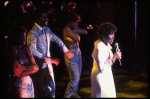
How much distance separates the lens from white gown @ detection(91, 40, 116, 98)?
9.33ft

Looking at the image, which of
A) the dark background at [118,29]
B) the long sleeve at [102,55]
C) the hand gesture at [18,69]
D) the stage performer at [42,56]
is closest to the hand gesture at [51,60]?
the stage performer at [42,56]

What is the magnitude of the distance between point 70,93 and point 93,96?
898mm

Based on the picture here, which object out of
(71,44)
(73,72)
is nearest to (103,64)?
(73,72)

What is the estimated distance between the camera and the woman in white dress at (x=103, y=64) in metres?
2.85

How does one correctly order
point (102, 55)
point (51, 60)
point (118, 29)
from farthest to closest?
point (118, 29) < point (51, 60) < point (102, 55)

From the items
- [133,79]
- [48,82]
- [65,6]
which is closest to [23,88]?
[48,82]

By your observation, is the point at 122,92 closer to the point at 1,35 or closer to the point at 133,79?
the point at 133,79

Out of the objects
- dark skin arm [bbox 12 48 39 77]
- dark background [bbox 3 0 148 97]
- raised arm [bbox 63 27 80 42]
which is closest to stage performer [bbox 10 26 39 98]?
dark skin arm [bbox 12 48 39 77]

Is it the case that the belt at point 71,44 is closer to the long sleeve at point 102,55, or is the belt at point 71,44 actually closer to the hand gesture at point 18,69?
the long sleeve at point 102,55

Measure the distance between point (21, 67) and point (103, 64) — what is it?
141cm

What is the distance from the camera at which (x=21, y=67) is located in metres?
2.95

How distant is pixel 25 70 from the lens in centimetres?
294

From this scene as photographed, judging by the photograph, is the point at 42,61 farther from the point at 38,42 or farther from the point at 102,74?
the point at 102,74

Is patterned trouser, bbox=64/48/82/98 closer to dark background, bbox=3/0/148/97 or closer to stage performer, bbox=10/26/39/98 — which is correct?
dark background, bbox=3/0/148/97
